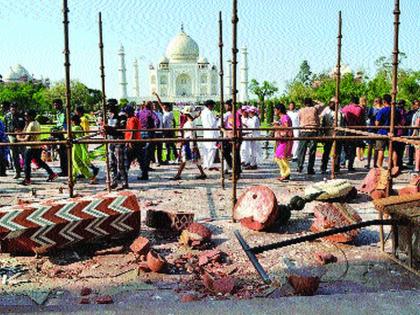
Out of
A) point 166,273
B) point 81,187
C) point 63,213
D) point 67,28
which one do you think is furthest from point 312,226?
point 81,187

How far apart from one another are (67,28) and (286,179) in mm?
5296

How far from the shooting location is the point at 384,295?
264cm

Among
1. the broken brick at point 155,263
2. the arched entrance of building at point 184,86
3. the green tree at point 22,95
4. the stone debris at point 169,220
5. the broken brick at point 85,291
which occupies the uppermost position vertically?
the arched entrance of building at point 184,86

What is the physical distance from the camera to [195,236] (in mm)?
5438

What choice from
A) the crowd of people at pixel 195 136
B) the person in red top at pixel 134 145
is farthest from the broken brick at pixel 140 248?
the person in red top at pixel 134 145

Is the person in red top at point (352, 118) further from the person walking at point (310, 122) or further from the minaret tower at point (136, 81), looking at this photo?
the minaret tower at point (136, 81)

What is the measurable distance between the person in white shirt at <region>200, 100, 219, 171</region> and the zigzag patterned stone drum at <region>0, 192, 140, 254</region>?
5.36 m

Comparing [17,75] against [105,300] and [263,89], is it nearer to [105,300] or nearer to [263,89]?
[263,89]

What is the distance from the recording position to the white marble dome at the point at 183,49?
84438mm

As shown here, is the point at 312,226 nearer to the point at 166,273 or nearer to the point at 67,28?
the point at 166,273

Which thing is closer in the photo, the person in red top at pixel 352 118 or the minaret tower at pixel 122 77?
the person in red top at pixel 352 118

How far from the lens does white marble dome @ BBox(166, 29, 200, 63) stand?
84438 millimetres

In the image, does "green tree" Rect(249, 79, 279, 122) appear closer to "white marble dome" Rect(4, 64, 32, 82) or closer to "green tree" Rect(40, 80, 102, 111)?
"green tree" Rect(40, 80, 102, 111)

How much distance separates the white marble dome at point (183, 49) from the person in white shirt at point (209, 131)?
247 feet
